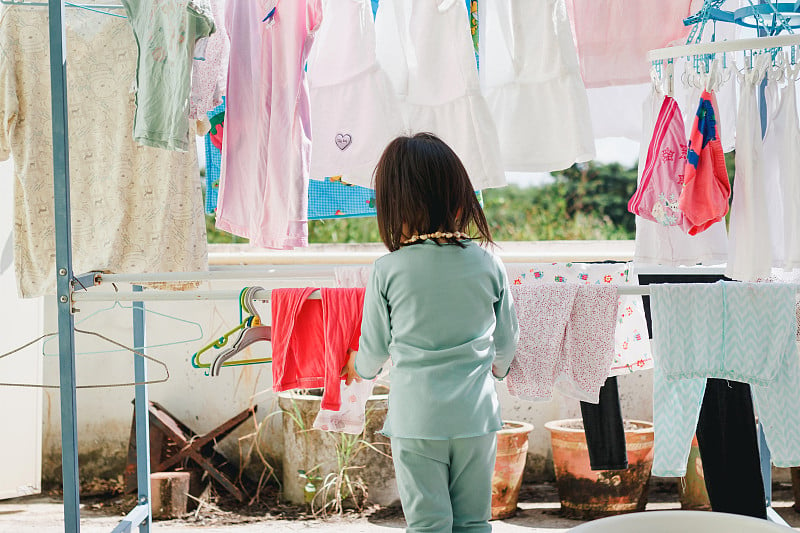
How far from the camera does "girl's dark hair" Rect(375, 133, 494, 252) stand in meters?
1.79

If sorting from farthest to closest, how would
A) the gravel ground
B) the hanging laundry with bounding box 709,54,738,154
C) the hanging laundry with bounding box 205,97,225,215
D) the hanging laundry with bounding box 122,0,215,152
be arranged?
the gravel ground < the hanging laundry with bounding box 205,97,225,215 < the hanging laundry with bounding box 709,54,738,154 < the hanging laundry with bounding box 122,0,215,152

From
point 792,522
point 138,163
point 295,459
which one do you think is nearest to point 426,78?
point 138,163

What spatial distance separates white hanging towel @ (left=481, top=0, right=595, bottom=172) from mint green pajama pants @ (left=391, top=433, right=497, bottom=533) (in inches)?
31.1

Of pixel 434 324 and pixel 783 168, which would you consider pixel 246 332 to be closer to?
pixel 434 324

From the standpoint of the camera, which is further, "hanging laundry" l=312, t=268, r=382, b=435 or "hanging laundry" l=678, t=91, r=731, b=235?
"hanging laundry" l=312, t=268, r=382, b=435

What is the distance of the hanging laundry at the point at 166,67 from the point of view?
2.12m

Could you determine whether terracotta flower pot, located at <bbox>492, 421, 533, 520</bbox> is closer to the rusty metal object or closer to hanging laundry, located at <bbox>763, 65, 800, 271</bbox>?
the rusty metal object

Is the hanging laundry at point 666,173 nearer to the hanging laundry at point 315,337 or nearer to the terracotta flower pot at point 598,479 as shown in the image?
the hanging laundry at point 315,337

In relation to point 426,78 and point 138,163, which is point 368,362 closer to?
point 426,78

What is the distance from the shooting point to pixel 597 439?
7.41ft

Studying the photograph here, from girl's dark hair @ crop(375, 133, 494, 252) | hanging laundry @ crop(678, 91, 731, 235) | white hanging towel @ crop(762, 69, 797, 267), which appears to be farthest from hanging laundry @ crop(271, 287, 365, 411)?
white hanging towel @ crop(762, 69, 797, 267)

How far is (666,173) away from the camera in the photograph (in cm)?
213

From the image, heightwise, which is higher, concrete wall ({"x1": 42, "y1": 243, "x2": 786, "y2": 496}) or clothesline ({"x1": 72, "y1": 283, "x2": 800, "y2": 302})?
clothesline ({"x1": 72, "y1": 283, "x2": 800, "y2": 302})

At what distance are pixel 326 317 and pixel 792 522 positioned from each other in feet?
7.57
